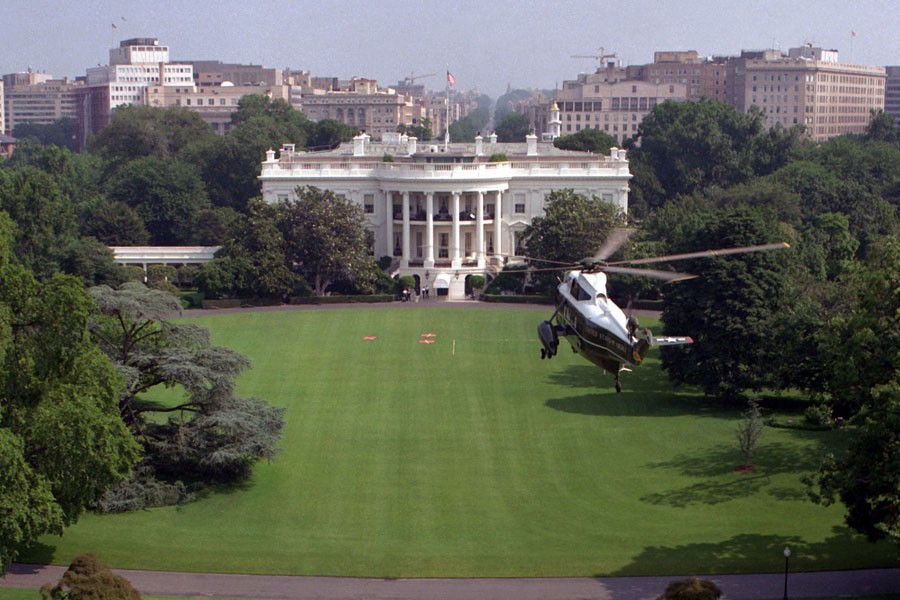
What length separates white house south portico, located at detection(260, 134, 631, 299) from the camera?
397 ft

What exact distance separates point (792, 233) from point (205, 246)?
54696mm

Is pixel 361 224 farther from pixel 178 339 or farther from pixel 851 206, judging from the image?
pixel 178 339

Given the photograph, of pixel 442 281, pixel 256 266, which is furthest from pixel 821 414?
pixel 442 281

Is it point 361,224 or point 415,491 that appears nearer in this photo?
point 415,491

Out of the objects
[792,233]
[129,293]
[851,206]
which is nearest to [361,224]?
[792,233]

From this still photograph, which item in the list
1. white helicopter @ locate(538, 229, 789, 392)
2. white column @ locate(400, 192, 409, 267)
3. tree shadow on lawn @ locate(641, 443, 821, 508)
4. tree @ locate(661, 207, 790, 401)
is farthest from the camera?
white column @ locate(400, 192, 409, 267)

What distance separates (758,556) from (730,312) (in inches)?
917

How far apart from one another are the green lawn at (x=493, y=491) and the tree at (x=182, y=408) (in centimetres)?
169

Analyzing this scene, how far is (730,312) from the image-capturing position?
239ft

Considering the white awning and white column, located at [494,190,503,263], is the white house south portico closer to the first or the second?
white column, located at [494,190,503,263]

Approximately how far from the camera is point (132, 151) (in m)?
176

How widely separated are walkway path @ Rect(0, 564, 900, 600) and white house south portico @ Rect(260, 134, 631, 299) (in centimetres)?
7095

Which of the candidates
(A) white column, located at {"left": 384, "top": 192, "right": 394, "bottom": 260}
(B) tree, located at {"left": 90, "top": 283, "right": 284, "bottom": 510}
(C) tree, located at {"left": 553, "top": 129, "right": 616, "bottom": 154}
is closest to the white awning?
(A) white column, located at {"left": 384, "top": 192, "right": 394, "bottom": 260}

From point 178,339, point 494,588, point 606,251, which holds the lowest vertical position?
point 494,588
